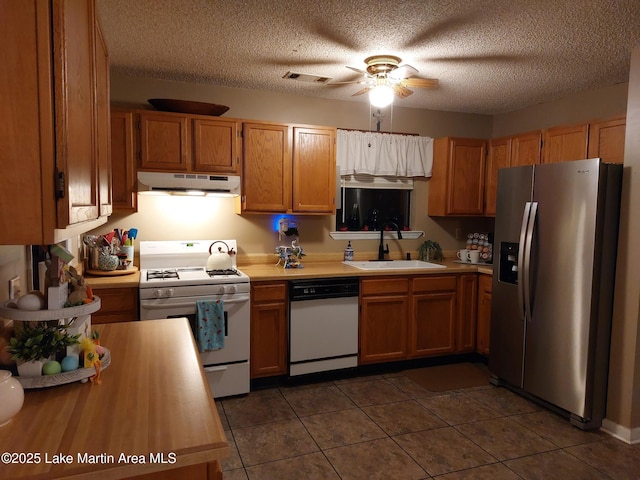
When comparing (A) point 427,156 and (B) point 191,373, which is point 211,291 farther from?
(A) point 427,156

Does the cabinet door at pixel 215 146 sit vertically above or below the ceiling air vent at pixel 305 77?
below

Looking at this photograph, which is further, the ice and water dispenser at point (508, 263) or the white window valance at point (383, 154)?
the white window valance at point (383, 154)

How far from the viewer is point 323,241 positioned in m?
4.20

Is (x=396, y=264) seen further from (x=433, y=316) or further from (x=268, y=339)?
(x=268, y=339)

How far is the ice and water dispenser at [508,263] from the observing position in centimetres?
324

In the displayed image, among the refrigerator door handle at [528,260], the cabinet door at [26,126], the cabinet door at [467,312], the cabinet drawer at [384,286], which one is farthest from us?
the cabinet door at [467,312]

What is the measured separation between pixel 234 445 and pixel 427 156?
3217 mm

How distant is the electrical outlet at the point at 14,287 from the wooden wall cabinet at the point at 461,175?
11.9ft

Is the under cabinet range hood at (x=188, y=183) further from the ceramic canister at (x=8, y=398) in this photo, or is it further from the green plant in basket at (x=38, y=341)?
the ceramic canister at (x=8, y=398)

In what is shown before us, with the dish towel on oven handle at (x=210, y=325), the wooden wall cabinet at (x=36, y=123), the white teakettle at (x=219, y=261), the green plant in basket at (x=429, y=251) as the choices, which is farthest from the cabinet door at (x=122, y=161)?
the green plant in basket at (x=429, y=251)

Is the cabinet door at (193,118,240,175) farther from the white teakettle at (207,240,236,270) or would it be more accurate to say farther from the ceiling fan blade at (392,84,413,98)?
the ceiling fan blade at (392,84,413,98)

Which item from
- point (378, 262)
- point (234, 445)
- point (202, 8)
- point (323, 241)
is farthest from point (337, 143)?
point (234, 445)

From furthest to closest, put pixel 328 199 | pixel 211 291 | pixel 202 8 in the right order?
pixel 328 199
pixel 211 291
pixel 202 8

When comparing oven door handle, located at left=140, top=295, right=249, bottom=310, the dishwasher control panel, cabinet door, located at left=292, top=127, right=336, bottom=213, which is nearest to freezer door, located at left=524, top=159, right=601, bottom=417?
the dishwasher control panel
